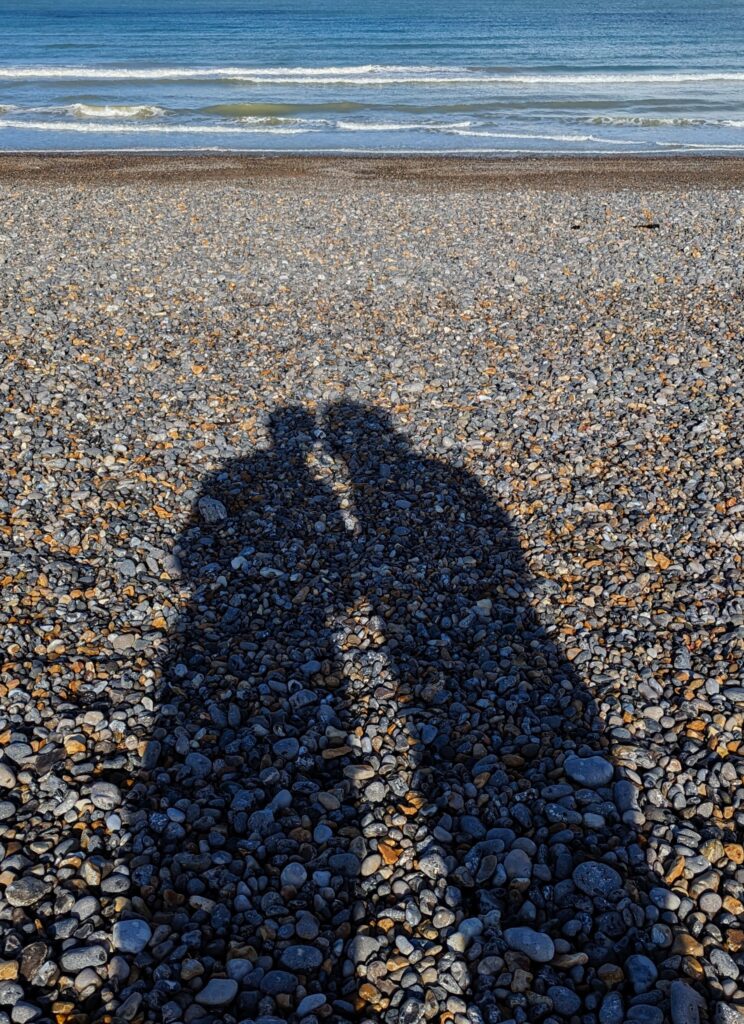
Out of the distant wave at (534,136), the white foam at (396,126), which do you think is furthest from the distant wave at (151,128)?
the distant wave at (534,136)

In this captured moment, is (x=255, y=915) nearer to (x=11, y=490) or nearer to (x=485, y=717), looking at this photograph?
(x=485, y=717)

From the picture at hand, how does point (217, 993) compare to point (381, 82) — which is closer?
point (217, 993)

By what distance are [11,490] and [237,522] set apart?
1751mm

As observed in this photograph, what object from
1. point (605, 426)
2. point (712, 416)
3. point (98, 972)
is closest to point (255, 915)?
point (98, 972)

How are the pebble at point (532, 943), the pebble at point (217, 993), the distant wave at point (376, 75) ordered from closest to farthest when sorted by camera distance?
1. the pebble at point (217, 993)
2. the pebble at point (532, 943)
3. the distant wave at point (376, 75)

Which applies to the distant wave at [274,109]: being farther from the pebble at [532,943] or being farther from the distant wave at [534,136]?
the pebble at [532,943]

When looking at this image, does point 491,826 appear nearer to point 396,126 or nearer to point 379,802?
point 379,802

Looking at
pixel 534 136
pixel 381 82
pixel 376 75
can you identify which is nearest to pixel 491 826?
pixel 534 136

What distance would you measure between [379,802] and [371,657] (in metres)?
1.09

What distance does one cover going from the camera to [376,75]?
3616 centimetres

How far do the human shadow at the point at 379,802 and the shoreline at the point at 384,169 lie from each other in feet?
46.9

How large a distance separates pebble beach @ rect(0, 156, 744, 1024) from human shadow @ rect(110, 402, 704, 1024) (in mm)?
17

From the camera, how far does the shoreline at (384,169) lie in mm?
18375

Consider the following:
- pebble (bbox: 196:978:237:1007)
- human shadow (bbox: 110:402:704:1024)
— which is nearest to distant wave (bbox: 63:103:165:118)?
human shadow (bbox: 110:402:704:1024)
